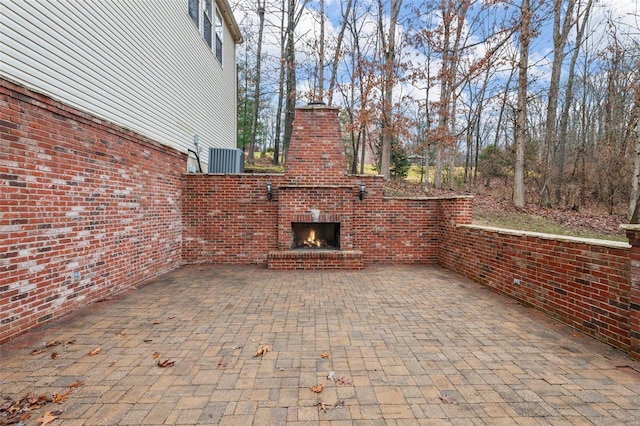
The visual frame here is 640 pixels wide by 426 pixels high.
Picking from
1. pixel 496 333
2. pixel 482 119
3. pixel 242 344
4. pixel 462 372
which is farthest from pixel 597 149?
pixel 242 344

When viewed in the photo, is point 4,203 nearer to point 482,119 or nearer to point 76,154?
point 76,154

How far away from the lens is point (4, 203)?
279 cm

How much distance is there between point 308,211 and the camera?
6.26 meters

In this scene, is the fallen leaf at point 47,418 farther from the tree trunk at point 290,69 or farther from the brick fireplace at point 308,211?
the tree trunk at point 290,69

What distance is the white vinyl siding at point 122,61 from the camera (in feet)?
10.8

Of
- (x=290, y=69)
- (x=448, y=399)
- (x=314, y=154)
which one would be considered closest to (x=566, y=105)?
(x=290, y=69)

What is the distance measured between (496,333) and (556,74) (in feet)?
41.3

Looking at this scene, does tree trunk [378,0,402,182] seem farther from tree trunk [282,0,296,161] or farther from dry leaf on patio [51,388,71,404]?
dry leaf on patio [51,388,71,404]

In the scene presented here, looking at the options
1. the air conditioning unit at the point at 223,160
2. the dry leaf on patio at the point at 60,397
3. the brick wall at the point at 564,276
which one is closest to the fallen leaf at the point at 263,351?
the dry leaf on patio at the point at 60,397

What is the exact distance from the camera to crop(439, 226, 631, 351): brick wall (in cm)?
276

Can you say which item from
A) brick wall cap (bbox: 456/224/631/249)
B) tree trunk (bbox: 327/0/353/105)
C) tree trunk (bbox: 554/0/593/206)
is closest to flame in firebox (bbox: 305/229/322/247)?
brick wall cap (bbox: 456/224/631/249)

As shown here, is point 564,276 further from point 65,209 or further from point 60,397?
point 65,209

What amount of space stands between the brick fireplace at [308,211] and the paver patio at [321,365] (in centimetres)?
247

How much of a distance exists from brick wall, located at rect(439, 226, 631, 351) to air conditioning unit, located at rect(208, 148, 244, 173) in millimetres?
6124
